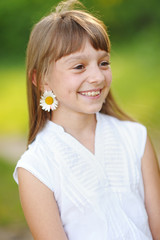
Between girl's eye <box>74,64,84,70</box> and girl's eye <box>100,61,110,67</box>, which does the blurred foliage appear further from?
girl's eye <box>74,64,84,70</box>

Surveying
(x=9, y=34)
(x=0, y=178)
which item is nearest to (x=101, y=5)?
(x=9, y=34)

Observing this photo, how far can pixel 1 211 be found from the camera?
3.70 metres

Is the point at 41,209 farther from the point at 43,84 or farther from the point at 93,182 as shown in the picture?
the point at 43,84

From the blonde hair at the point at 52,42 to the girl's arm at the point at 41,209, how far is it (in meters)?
0.30

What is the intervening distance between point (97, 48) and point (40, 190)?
0.76 meters

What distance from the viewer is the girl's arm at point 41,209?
82.2 inches

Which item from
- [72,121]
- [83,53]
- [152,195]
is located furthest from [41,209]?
[83,53]

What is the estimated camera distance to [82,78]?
2.12 m

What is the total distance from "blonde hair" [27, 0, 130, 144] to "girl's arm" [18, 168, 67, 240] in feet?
0.99

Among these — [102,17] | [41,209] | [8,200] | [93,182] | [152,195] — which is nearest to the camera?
[41,209]

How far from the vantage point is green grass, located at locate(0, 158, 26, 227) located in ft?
11.6

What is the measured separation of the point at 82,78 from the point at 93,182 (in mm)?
531

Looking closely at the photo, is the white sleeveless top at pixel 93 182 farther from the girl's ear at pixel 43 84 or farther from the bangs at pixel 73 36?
the bangs at pixel 73 36

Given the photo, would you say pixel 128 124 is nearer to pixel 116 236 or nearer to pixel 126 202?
pixel 126 202
